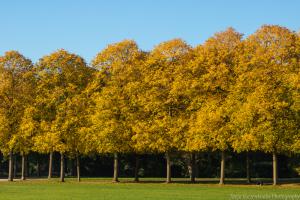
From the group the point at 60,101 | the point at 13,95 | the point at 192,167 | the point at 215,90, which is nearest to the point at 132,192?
the point at 215,90

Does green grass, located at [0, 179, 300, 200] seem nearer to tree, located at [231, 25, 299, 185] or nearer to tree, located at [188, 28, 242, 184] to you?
tree, located at [231, 25, 299, 185]

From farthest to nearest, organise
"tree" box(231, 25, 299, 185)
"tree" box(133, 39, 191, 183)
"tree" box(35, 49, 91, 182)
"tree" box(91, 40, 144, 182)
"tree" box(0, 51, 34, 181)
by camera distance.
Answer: "tree" box(0, 51, 34, 181) → "tree" box(35, 49, 91, 182) → "tree" box(91, 40, 144, 182) → "tree" box(133, 39, 191, 183) → "tree" box(231, 25, 299, 185)

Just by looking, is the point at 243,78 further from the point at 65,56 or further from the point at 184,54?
the point at 65,56

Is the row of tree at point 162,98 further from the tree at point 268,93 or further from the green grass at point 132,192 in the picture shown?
the green grass at point 132,192

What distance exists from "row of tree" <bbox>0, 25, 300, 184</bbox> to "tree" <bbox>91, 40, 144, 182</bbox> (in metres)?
0.11

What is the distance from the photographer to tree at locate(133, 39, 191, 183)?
196 ft

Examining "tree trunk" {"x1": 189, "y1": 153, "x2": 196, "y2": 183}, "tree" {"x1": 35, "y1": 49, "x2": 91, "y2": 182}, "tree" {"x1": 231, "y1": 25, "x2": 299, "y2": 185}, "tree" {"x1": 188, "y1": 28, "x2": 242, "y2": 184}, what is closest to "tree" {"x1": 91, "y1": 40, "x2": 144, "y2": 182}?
"tree" {"x1": 35, "y1": 49, "x2": 91, "y2": 182}

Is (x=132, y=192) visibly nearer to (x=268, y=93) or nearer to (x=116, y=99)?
(x=268, y=93)

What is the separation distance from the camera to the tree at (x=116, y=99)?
204ft

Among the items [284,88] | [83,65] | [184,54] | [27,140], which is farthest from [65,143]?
[284,88]

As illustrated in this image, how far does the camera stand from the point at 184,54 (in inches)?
2463

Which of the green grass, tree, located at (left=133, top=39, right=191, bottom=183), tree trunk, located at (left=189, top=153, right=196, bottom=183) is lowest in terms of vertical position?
the green grass

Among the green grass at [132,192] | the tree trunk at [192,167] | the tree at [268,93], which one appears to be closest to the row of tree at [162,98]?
the tree at [268,93]

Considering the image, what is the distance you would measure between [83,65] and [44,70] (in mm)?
4616
